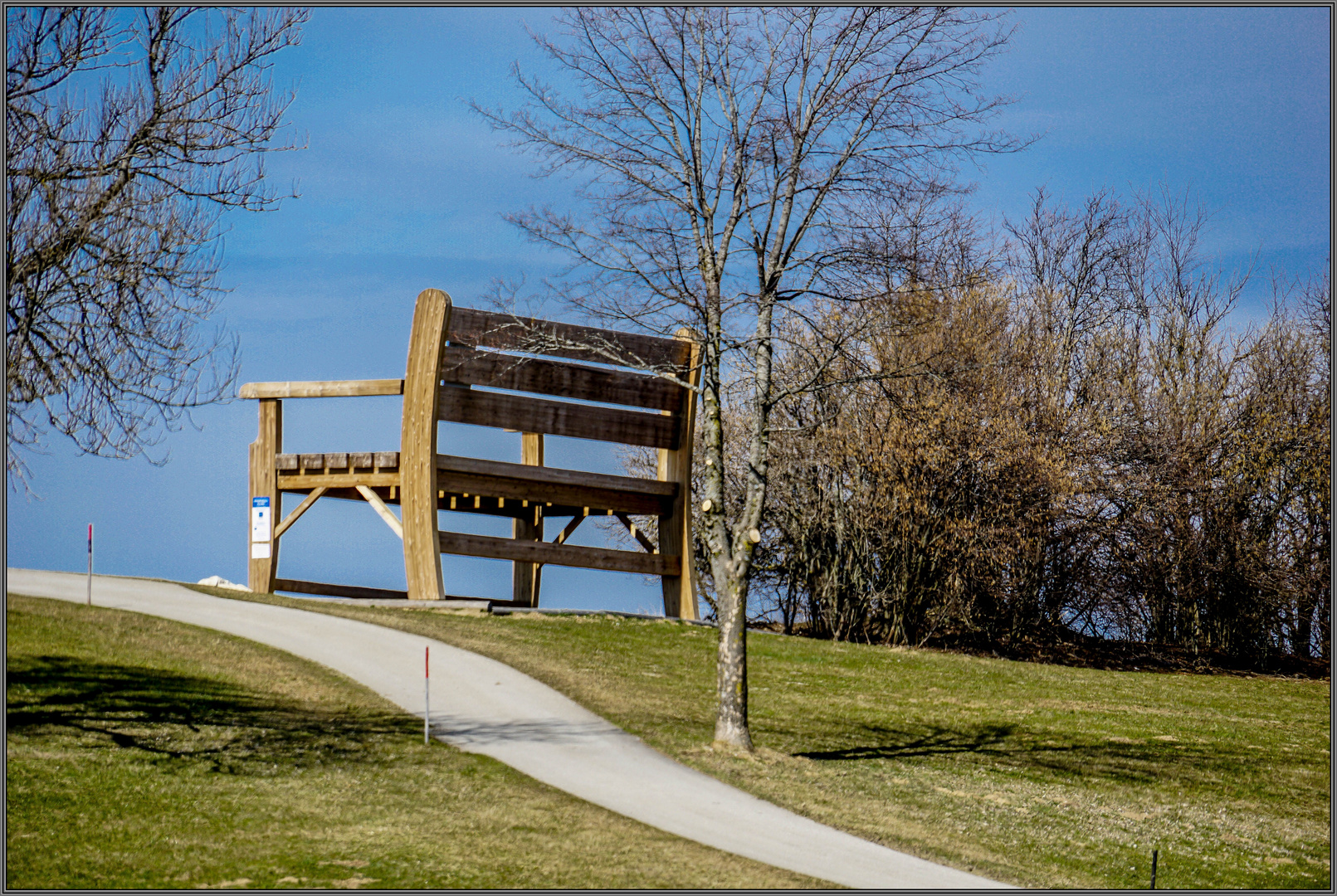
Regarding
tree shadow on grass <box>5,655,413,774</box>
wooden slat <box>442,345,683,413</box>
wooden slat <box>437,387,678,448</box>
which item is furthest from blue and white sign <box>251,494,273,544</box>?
tree shadow on grass <box>5,655,413,774</box>

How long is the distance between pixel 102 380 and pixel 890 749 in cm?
1009

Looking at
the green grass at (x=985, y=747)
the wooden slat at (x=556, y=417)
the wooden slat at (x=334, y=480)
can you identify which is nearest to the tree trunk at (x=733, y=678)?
the green grass at (x=985, y=747)

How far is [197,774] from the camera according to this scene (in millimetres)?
10484

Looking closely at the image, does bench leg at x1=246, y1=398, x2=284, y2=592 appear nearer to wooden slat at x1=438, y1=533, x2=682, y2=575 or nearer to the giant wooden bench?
the giant wooden bench

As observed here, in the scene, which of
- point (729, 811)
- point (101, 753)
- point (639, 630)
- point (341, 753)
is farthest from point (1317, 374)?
point (101, 753)

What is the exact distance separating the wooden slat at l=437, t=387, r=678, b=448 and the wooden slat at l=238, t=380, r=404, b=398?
0.99m

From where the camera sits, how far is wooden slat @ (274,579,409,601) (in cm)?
2322

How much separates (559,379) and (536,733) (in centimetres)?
1014

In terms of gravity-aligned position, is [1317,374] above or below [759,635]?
→ above

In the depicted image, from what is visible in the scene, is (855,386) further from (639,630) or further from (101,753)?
(101,753)

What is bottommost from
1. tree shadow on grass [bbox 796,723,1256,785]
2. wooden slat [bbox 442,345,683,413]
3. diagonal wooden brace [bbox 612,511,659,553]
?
tree shadow on grass [bbox 796,723,1256,785]

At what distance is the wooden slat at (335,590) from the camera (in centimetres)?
2322

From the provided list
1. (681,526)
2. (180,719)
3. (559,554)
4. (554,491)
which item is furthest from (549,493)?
(180,719)

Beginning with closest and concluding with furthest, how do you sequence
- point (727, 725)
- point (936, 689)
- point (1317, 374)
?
point (727, 725), point (936, 689), point (1317, 374)
